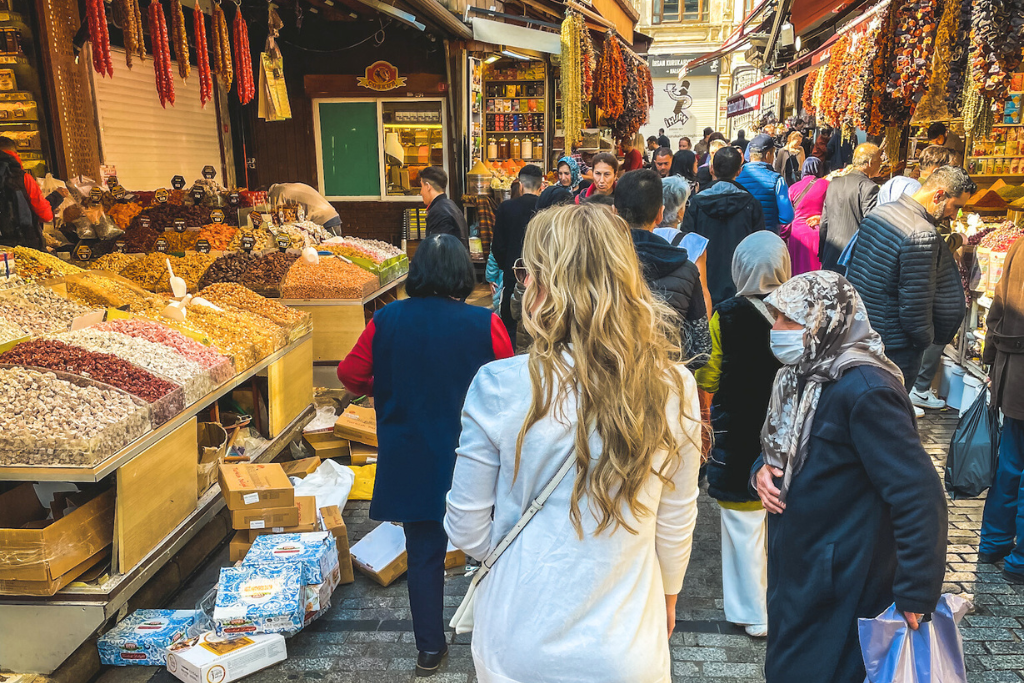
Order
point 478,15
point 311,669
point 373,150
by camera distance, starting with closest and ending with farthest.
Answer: point 311,669 → point 478,15 → point 373,150

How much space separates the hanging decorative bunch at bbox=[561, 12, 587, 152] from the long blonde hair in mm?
10118

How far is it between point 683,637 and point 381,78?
10.7m

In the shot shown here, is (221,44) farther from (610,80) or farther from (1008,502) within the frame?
(610,80)

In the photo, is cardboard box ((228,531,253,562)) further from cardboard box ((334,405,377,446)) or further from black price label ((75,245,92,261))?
black price label ((75,245,92,261))

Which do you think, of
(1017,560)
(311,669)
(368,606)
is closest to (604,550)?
(311,669)

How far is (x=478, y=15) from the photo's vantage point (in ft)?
35.5

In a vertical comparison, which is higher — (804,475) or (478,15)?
(478,15)

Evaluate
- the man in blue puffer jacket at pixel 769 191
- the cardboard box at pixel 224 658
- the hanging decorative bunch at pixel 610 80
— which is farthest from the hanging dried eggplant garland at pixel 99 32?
the hanging decorative bunch at pixel 610 80

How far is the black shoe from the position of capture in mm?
3119

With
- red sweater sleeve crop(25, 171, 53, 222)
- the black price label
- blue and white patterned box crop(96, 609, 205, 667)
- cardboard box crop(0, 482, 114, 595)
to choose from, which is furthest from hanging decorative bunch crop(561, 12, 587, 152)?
blue and white patterned box crop(96, 609, 205, 667)

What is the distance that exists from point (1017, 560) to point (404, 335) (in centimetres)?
320

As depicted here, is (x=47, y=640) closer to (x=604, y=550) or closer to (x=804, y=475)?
(x=604, y=550)

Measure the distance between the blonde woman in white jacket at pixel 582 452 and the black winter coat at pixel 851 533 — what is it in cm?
68

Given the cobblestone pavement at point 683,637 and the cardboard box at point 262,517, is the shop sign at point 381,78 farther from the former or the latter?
the cardboard box at point 262,517
